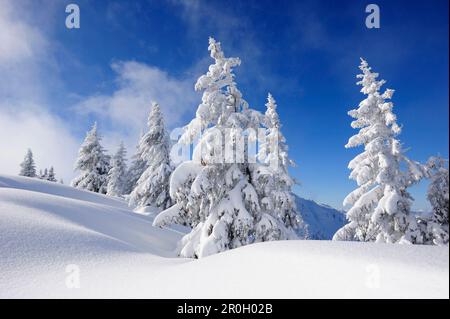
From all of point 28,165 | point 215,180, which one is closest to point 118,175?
point 28,165

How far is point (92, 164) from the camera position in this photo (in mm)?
41656

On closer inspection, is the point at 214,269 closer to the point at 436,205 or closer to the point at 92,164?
the point at 436,205

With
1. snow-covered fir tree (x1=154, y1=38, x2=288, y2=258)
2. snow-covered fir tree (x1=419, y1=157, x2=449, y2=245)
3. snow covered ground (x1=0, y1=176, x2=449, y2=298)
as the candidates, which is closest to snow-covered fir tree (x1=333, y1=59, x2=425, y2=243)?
snow-covered fir tree (x1=419, y1=157, x2=449, y2=245)

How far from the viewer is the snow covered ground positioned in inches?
159

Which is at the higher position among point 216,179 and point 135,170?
point 135,170

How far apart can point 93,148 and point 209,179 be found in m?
35.1

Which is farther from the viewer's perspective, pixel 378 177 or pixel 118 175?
pixel 118 175

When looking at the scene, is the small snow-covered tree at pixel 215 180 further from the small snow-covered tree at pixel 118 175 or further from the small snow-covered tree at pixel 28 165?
the small snow-covered tree at pixel 28 165

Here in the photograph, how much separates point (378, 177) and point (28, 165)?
65.9 metres

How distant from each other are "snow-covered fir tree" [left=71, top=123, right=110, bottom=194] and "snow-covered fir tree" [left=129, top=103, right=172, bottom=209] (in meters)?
13.8

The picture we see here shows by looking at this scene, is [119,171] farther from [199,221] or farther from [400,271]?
[400,271]

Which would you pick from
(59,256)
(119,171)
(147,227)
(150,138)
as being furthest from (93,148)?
(59,256)

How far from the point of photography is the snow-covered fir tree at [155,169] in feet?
93.4
